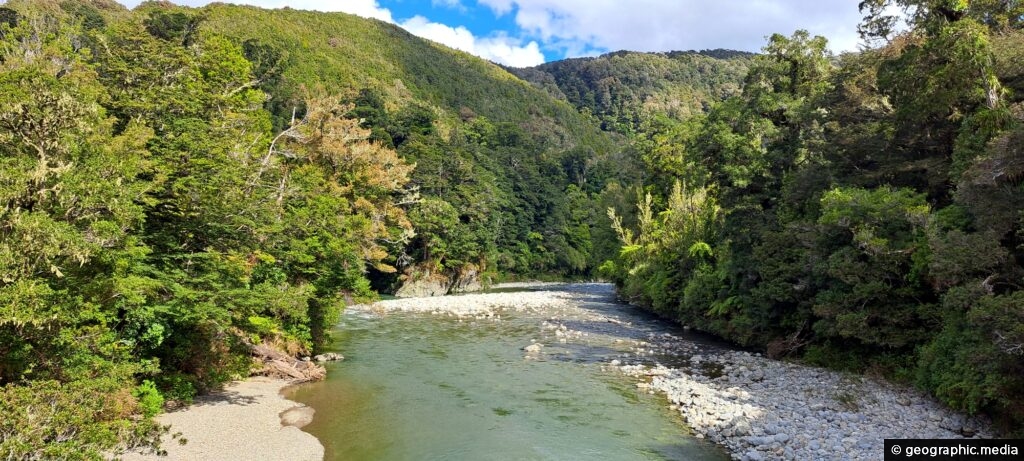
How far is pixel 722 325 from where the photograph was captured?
995 inches

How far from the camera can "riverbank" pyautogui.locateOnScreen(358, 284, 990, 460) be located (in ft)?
37.0

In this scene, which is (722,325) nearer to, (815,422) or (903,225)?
(903,225)

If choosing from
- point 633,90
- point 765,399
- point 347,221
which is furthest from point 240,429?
point 633,90

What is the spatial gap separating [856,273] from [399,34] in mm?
129446

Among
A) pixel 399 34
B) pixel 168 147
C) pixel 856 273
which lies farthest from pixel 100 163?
pixel 399 34

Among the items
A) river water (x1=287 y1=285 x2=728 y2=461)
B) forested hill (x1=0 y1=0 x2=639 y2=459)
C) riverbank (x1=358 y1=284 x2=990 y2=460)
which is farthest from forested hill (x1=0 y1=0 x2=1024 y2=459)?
river water (x1=287 y1=285 x2=728 y2=461)

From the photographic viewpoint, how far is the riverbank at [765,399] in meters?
11.3

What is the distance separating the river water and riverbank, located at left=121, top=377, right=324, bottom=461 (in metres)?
0.52

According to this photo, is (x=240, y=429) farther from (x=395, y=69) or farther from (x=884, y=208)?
(x=395, y=69)

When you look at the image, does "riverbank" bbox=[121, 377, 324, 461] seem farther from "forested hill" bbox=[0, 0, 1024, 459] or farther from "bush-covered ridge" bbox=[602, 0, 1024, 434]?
"bush-covered ridge" bbox=[602, 0, 1024, 434]

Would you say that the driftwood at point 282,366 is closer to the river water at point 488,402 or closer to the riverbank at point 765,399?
the river water at point 488,402

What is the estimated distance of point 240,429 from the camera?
11.8 m

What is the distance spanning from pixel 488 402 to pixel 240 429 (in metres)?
5.93

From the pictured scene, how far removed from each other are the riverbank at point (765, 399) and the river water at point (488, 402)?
38 centimetres
